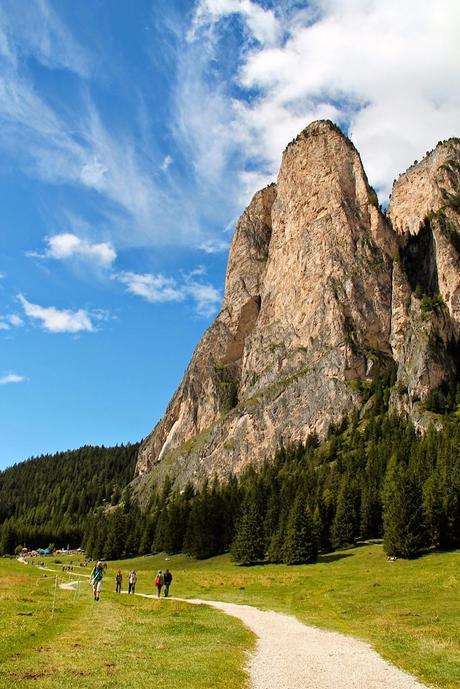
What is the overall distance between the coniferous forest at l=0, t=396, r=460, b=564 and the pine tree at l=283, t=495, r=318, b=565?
0.14 m

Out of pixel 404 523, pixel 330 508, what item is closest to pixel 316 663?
pixel 404 523

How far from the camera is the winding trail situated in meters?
15.6

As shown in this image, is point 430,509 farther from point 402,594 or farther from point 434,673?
point 434,673

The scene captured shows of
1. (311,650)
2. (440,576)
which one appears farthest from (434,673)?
(440,576)

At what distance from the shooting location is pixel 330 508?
94.0m

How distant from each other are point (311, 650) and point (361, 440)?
133 metres

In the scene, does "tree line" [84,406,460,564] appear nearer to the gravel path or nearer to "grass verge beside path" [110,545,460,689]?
"grass verge beside path" [110,545,460,689]

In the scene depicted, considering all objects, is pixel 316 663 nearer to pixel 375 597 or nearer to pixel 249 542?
pixel 375 597

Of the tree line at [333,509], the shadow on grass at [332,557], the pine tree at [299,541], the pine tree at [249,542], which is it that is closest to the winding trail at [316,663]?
the tree line at [333,509]

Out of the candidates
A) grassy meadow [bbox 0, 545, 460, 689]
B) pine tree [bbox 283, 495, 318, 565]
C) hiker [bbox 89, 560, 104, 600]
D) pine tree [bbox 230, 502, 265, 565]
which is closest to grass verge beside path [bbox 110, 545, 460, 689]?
grassy meadow [bbox 0, 545, 460, 689]

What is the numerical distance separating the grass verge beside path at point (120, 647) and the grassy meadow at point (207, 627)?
0.04 m

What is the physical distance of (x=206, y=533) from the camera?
10044 centimetres

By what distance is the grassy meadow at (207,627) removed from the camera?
16125 mm

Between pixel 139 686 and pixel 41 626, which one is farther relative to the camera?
pixel 41 626
